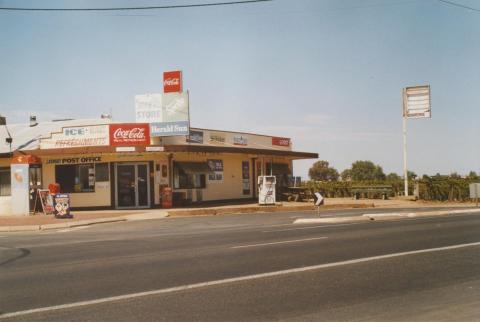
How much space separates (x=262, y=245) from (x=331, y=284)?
431 centimetres

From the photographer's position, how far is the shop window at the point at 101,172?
2623 centimetres

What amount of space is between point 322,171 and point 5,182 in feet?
273

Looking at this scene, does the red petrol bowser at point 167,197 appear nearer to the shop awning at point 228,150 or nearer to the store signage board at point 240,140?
the shop awning at point 228,150

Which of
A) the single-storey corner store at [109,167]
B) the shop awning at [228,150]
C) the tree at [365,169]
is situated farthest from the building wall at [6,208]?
the tree at [365,169]

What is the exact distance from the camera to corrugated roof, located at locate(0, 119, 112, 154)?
93.5ft

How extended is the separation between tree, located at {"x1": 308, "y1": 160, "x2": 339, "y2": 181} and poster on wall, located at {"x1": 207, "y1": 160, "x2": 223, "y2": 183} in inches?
2950

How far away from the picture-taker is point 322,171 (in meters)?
105

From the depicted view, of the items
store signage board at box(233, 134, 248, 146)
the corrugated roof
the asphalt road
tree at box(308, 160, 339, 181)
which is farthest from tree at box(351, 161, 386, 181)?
the asphalt road

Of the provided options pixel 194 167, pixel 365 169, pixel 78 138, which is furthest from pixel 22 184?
pixel 365 169

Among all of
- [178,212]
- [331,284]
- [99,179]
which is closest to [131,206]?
[99,179]

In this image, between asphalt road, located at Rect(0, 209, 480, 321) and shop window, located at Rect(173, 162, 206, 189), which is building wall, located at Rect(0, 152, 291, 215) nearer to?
shop window, located at Rect(173, 162, 206, 189)

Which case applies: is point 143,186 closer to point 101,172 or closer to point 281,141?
point 101,172

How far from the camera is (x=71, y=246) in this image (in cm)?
1301

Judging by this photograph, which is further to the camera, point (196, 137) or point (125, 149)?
point (196, 137)
